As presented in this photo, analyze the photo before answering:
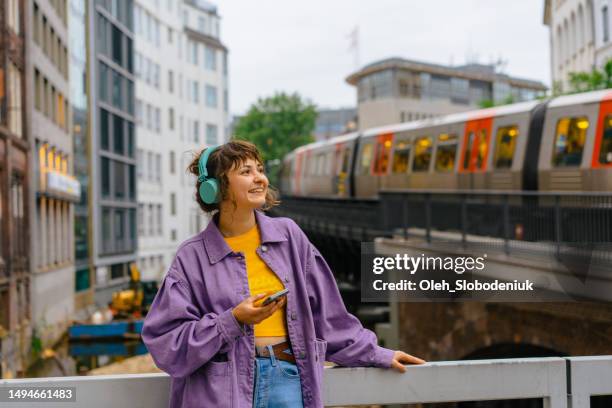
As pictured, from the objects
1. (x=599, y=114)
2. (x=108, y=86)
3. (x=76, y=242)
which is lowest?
(x=76, y=242)

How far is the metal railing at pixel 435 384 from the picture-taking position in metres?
2.80

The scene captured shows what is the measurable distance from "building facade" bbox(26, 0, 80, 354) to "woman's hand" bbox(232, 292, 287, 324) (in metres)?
20.0

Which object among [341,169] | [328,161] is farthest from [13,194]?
[328,161]

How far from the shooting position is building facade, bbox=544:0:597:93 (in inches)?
596

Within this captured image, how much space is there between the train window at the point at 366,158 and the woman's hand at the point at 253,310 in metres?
22.0

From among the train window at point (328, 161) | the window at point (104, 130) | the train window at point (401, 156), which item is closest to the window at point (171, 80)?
the window at point (104, 130)

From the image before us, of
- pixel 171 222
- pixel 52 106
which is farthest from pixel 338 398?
pixel 171 222

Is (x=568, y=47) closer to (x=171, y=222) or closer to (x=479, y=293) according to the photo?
(x=479, y=293)

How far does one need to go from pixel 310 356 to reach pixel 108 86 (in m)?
37.0

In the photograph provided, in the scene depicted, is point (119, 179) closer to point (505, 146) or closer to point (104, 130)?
point (104, 130)

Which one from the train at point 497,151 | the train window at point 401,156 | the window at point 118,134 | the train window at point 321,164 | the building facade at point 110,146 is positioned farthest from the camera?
the window at point 118,134

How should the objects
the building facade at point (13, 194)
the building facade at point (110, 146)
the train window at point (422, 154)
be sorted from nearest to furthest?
1. the building facade at point (13, 194)
2. the train window at point (422, 154)
3. the building facade at point (110, 146)

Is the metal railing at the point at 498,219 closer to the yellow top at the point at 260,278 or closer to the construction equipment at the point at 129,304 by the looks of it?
the yellow top at the point at 260,278

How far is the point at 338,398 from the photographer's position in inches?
115
